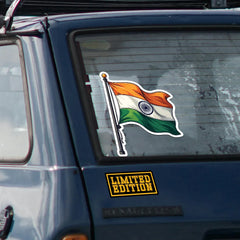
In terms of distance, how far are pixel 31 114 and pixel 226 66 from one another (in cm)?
90

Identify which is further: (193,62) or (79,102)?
(193,62)

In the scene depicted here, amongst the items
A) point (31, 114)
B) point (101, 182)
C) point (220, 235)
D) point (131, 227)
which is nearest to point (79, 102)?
point (31, 114)

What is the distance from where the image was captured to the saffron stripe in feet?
10.2

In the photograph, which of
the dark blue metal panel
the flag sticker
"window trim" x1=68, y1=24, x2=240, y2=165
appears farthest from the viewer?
the flag sticker

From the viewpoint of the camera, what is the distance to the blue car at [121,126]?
108 inches

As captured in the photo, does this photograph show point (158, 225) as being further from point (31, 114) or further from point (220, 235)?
point (31, 114)

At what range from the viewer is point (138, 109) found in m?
3.08

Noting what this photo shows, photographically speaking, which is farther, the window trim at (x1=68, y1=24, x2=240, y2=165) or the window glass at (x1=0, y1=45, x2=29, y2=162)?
the window glass at (x1=0, y1=45, x2=29, y2=162)

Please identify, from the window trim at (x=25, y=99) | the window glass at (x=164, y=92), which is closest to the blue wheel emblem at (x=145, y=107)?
the window glass at (x=164, y=92)

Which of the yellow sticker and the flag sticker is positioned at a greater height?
the flag sticker

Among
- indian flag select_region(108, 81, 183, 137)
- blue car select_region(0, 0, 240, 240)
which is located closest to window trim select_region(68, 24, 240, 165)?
blue car select_region(0, 0, 240, 240)

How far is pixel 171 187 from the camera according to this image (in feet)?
9.26

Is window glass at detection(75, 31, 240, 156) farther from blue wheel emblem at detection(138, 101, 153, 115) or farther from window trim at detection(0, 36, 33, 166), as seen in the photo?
window trim at detection(0, 36, 33, 166)

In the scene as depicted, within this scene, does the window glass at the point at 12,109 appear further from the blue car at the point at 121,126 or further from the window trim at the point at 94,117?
the window trim at the point at 94,117
